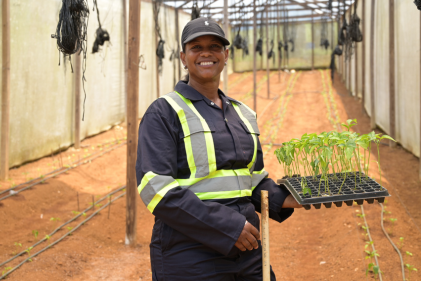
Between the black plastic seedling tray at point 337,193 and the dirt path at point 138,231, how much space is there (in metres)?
1.83

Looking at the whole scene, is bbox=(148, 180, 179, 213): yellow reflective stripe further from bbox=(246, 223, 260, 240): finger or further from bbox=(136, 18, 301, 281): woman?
bbox=(246, 223, 260, 240): finger

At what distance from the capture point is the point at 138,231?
5.00 m

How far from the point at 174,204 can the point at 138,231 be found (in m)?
3.69

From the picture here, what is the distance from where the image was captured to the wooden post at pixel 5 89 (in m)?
5.40

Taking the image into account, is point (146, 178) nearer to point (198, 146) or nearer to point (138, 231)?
point (198, 146)

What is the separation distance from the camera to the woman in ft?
4.97

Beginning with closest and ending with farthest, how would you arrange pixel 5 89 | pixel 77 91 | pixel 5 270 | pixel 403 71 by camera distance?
1. pixel 5 270
2. pixel 5 89
3. pixel 403 71
4. pixel 77 91

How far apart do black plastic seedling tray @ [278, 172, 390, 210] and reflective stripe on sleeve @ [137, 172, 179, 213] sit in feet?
1.81

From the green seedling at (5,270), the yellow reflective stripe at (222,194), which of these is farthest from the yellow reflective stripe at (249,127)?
the green seedling at (5,270)

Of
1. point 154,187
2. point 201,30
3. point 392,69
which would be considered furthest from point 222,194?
point 392,69

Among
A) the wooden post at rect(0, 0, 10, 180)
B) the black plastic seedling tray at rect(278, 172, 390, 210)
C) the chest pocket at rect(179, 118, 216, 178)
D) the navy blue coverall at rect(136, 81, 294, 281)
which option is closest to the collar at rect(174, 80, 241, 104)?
the navy blue coverall at rect(136, 81, 294, 281)

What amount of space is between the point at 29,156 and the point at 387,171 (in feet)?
19.1

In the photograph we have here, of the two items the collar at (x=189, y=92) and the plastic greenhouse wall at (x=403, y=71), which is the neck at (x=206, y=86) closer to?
the collar at (x=189, y=92)

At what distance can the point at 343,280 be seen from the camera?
3453 mm
